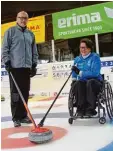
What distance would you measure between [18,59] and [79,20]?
355 cm

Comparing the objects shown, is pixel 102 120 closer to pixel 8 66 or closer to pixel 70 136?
pixel 70 136

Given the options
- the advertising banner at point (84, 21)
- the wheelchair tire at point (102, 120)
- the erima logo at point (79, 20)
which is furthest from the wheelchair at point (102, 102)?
the erima logo at point (79, 20)

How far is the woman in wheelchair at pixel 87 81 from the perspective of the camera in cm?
329

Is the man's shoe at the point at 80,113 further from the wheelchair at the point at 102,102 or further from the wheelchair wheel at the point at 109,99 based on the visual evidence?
the wheelchair wheel at the point at 109,99

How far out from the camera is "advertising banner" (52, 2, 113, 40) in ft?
21.3

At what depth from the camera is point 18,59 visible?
11.5 feet

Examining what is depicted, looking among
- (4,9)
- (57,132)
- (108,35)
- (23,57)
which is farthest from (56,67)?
(4,9)

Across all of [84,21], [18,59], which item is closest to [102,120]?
[18,59]

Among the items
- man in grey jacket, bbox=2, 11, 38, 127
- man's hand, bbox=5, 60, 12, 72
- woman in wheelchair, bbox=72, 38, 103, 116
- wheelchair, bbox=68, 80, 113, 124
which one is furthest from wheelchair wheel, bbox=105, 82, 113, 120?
man's hand, bbox=5, 60, 12, 72

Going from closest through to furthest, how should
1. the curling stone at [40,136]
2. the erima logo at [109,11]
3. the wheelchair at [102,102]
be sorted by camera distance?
the curling stone at [40,136], the wheelchair at [102,102], the erima logo at [109,11]

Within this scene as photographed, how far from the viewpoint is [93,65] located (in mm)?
3389

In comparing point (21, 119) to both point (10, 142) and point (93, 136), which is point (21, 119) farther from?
point (93, 136)

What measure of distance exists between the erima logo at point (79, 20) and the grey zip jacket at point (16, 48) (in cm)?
327

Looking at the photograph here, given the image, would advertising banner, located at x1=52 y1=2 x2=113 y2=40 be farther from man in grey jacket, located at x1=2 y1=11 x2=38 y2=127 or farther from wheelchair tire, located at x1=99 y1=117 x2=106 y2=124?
wheelchair tire, located at x1=99 y1=117 x2=106 y2=124
